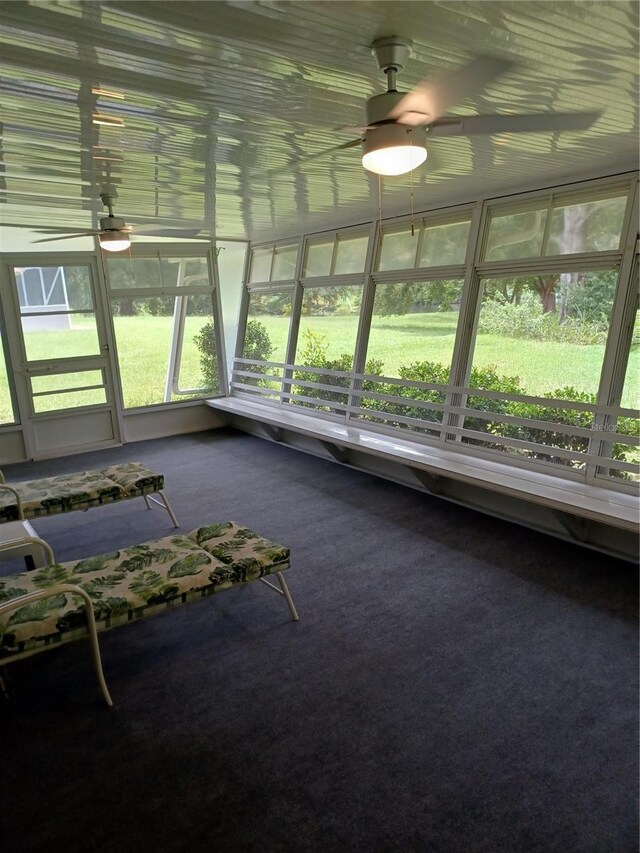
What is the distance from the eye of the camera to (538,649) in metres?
2.59

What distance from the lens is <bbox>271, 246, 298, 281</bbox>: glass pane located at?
6.66 meters

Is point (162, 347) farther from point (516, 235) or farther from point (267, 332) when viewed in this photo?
point (516, 235)

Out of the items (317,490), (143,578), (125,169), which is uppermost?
(125,169)

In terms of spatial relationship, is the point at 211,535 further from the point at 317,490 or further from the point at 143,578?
the point at 317,490

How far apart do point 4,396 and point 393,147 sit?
5613 mm

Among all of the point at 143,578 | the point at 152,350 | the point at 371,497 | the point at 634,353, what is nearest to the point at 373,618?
the point at 143,578

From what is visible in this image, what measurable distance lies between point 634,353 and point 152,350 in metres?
5.50

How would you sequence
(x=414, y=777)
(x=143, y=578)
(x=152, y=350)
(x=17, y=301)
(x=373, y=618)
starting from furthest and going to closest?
(x=152, y=350) → (x=17, y=301) → (x=373, y=618) → (x=143, y=578) → (x=414, y=777)

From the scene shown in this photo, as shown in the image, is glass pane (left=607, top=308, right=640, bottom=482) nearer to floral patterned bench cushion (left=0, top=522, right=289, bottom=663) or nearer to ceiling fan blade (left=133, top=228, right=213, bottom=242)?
floral patterned bench cushion (left=0, top=522, right=289, bottom=663)

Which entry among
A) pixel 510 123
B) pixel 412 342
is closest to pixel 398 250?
pixel 412 342

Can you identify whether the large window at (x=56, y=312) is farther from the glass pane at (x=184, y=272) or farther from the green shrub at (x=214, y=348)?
the green shrub at (x=214, y=348)

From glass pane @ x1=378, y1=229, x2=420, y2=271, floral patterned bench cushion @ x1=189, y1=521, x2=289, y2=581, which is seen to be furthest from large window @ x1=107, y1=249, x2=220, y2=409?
floral patterned bench cushion @ x1=189, y1=521, x2=289, y2=581

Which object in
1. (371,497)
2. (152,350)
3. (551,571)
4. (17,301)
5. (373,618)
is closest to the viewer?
(373,618)

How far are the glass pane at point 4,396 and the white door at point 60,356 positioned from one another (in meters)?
0.11
